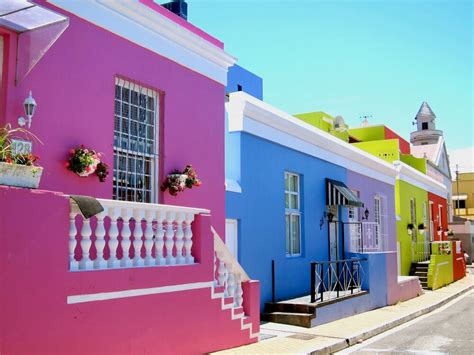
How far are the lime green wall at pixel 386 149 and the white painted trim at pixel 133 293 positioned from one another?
1926 centimetres

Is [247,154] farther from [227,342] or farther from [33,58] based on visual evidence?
[33,58]

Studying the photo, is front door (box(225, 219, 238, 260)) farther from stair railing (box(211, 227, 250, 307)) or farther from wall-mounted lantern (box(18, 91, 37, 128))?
wall-mounted lantern (box(18, 91, 37, 128))

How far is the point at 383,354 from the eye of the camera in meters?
8.81

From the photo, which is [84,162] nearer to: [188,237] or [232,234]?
[188,237]

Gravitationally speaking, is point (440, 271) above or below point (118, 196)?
below

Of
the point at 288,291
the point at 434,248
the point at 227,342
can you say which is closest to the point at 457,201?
the point at 434,248

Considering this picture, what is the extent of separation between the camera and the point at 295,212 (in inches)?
540

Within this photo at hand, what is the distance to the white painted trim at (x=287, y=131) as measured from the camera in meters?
11.4

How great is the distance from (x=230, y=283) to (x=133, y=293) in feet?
8.42

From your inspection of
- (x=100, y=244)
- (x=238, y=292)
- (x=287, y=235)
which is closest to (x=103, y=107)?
(x=100, y=244)

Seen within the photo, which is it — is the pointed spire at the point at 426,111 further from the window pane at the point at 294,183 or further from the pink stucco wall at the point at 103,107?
the pink stucco wall at the point at 103,107

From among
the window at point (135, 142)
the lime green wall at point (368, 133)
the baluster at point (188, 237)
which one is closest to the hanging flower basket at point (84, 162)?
the window at point (135, 142)

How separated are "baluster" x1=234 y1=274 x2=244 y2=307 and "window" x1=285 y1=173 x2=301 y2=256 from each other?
4.47m

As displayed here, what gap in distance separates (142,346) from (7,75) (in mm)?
3551
